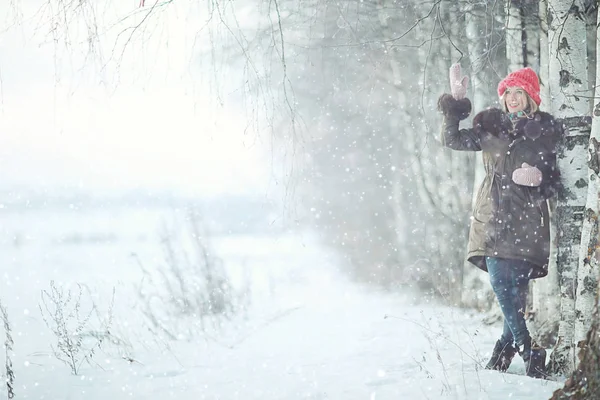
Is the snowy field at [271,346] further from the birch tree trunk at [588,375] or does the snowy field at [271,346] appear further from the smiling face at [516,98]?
the smiling face at [516,98]

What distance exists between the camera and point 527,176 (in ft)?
12.7

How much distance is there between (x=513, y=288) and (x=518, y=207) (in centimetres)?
54

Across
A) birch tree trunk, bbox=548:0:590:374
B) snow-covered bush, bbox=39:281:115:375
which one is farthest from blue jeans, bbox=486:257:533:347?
snow-covered bush, bbox=39:281:115:375

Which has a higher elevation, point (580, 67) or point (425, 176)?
point (580, 67)

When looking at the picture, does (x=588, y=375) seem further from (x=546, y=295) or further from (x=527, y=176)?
(x=546, y=295)

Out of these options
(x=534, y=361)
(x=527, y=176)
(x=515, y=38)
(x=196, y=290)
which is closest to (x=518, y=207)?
(x=527, y=176)

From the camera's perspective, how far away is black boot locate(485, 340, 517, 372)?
13.3 feet

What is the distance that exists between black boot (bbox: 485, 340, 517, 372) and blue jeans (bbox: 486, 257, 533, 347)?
0.40ft

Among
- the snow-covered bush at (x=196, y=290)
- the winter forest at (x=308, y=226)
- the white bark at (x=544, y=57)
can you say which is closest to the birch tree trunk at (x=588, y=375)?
the winter forest at (x=308, y=226)

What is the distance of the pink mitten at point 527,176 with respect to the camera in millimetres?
3865

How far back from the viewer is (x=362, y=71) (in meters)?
10.7

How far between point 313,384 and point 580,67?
2.78m

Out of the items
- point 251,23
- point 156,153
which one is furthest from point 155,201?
point 251,23

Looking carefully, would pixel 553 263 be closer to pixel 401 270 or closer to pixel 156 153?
pixel 401 270
